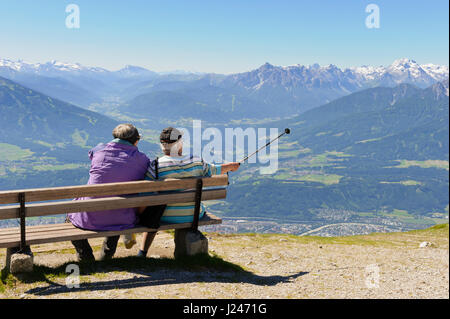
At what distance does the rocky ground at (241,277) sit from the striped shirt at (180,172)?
3.11 feet

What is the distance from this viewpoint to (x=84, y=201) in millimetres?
7188

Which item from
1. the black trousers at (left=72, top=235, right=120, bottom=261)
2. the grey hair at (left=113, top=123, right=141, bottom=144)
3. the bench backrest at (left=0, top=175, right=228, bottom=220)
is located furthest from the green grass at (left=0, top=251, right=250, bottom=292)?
the grey hair at (left=113, top=123, right=141, bottom=144)

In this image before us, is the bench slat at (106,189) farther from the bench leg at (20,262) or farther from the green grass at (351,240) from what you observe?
the green grass at (351,240)

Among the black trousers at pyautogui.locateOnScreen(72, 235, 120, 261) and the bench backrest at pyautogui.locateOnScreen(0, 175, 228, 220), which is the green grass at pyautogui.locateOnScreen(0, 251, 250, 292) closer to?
the black trousers at pyautogui.locateOnScreen(72, 235, 120, 261)

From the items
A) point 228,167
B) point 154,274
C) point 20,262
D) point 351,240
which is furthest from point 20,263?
point 351,240

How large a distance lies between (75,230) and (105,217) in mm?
599

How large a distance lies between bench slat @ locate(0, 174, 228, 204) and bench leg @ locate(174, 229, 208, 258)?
4.10 feet

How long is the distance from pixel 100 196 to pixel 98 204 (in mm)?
263

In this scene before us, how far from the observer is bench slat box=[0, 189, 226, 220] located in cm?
680

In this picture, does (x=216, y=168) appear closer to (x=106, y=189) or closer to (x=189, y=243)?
(x=189, y=243)

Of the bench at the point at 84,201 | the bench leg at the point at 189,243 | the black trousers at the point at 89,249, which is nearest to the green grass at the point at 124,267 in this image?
the bench leg at the point at 189,243
